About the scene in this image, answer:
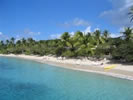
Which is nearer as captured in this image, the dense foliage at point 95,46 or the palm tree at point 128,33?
the dense foliage at point 95,46

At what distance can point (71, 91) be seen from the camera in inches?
634

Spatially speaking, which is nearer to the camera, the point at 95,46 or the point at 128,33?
the point at 128,33

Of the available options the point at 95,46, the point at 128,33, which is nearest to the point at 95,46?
the point at 95,46

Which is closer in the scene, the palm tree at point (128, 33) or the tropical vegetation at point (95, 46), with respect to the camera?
the tropical vegetation at point (95, 46)

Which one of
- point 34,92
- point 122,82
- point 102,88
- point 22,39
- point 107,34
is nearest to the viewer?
point 34,92

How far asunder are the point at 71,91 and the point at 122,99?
199 inches

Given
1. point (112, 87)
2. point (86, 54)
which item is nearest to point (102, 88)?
point (112, 87)

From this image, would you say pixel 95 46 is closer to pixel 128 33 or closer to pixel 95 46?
pixel 95 46

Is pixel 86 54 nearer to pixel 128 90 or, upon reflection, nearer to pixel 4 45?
pixel 128 90

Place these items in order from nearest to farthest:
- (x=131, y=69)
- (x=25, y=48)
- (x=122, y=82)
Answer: (x=122, y=82)
(x=131, y=69)
(x=25, y=48)

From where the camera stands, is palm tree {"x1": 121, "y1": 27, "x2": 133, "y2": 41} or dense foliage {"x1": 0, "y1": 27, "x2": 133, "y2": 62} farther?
palm tree {"x1": 121, "y1": 27, "x2": 133, "y2": 41}

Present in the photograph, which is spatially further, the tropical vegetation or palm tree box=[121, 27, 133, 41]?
palm tree box=[121, 27, 133, 41]

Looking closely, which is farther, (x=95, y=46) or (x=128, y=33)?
(x=95, y=46)

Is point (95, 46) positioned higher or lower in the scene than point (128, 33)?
lower
